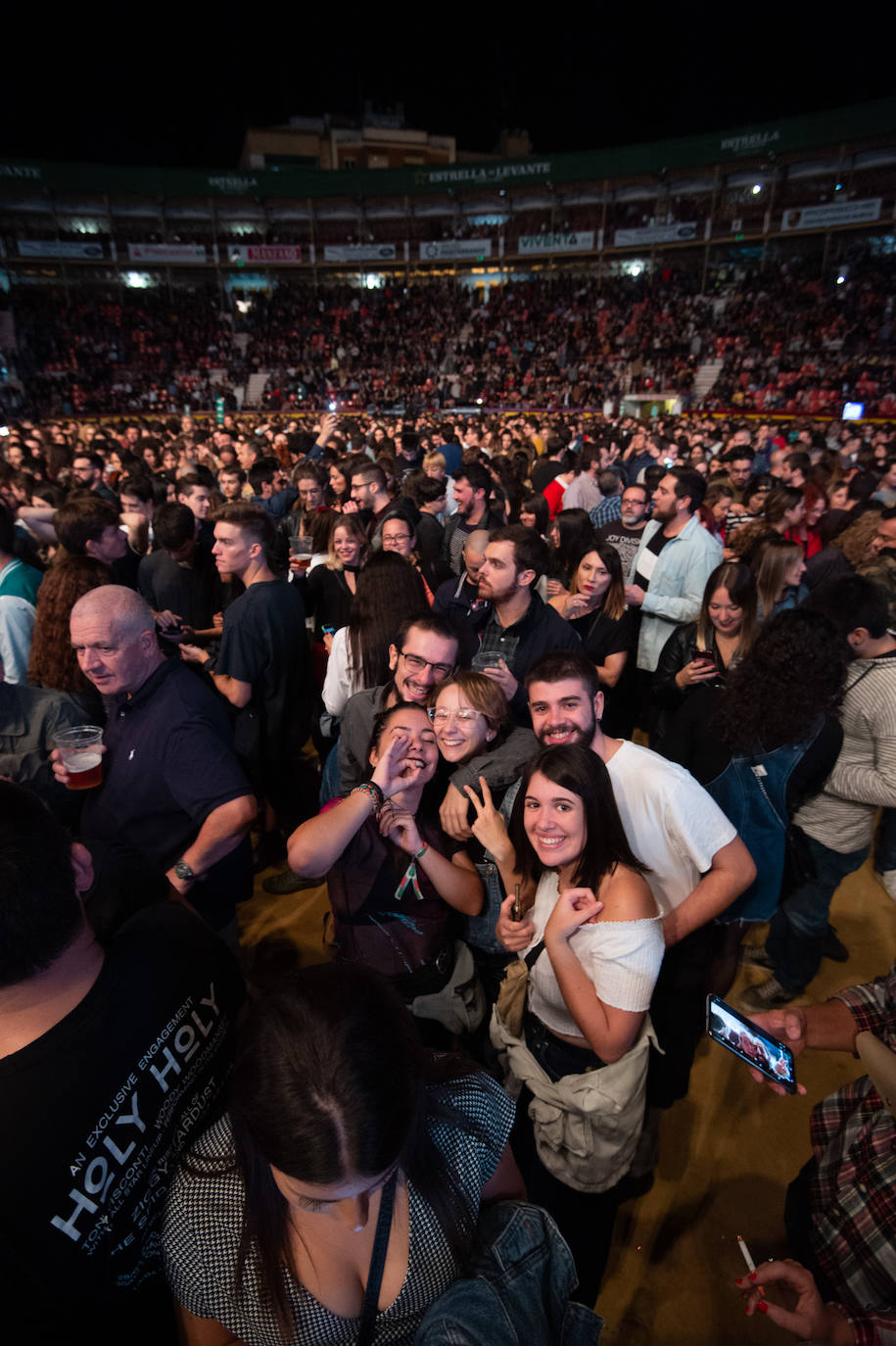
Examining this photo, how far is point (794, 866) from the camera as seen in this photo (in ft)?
9.86

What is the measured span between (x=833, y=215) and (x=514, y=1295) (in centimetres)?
3057

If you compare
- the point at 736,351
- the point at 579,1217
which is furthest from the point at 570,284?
the point at 579,1217

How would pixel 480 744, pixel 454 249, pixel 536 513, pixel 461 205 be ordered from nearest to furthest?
pixel 480 744 → pixel 536 513 → pixel 454 249 → pixel 461 205

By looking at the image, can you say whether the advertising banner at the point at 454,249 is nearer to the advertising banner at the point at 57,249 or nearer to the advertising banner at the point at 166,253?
the advertising banner at the point at 166,253

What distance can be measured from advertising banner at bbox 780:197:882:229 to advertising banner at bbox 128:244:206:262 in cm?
2453

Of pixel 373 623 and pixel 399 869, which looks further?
pixel 373 623

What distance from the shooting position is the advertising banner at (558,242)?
27.5 meters

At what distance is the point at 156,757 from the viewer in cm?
232

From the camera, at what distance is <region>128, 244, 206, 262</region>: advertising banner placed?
2911 centimetres

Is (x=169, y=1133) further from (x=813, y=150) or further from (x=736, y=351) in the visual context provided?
(x=813, y=150)

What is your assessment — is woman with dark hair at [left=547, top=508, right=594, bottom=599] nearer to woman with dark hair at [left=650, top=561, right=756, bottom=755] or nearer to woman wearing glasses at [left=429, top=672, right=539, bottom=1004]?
woman with dark hair at [left=650, top=561, right=756, bottom=755]

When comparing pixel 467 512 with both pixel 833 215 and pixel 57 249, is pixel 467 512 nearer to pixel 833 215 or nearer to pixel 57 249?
pixel 833 215

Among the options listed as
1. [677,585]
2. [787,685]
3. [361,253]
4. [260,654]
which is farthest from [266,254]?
[787,685]

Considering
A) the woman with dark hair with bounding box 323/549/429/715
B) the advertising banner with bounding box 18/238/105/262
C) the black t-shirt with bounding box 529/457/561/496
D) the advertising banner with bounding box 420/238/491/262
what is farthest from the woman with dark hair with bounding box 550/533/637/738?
the advertising banner with bounding box 18/238/105/262
